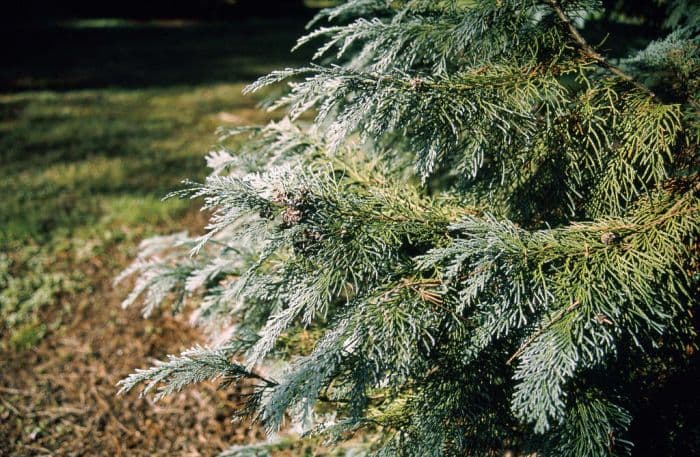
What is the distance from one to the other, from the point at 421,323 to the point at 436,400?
307 mm

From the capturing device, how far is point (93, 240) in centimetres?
466

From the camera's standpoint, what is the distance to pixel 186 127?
301 inches

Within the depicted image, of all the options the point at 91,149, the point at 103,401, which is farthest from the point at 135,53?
the point at 103,401

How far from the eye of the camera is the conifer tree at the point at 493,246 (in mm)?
1345

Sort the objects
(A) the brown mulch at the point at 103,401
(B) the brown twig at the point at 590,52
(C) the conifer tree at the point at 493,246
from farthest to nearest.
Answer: (A) the brown mulch at the point at 103,401, (B) the brown twig at the point at 590,52, (C) the conifer tree at the point at 493,246

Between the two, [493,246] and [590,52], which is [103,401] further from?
[590,52]

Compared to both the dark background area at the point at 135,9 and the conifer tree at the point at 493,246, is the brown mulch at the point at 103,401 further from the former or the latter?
the dark background area at the point at 135,9

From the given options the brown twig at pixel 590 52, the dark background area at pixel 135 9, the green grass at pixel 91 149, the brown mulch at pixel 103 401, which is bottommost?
the brown mulch at pixel 103 401

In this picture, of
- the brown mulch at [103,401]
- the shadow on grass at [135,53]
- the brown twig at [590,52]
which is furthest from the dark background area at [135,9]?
the brown twig at [590,52]

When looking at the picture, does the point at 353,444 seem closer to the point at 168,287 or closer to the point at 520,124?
the point at 168,287

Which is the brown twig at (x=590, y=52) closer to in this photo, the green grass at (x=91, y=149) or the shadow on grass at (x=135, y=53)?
the green grass at (x=91, y=149)

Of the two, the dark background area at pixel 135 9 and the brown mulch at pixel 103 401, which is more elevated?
the dark background area at pixel 135 9

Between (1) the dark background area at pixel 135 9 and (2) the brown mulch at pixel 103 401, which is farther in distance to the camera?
(1) the dark background area at pixel 135 9

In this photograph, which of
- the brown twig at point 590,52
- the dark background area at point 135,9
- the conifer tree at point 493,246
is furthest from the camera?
the dark background area at point 135,9
